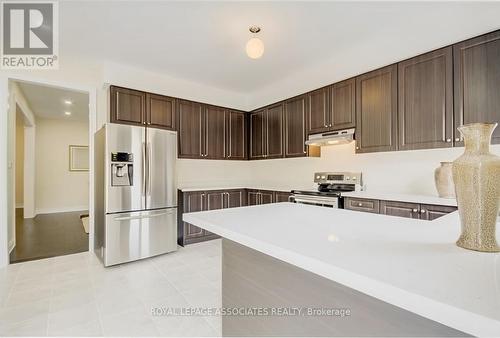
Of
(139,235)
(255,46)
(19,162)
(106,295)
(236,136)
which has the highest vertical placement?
(255,46)

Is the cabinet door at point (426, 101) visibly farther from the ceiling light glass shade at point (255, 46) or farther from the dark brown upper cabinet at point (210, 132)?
the dark brown upper cabinet at point (210, 132)

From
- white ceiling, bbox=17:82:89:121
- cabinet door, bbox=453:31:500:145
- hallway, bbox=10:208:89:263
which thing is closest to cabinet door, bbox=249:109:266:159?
cabinet door, bbox=453:31:500:145

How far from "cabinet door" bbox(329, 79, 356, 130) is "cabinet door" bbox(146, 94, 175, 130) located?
2389 mm

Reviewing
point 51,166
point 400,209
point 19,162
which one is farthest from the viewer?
point 51,166

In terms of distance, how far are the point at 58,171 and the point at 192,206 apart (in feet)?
18.0

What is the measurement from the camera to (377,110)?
299 centimetres

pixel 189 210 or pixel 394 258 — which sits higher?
pixel 394 258

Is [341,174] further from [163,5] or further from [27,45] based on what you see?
[27,45]

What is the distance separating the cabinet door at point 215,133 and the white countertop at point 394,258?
3.17m

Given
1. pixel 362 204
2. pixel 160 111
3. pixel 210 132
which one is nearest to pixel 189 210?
pixel 210 132

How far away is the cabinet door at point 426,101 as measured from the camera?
8.05 feet

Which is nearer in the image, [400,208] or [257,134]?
[400,208]

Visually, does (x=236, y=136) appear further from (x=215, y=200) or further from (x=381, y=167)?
(x=381, y=167)

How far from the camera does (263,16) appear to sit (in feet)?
8.16
